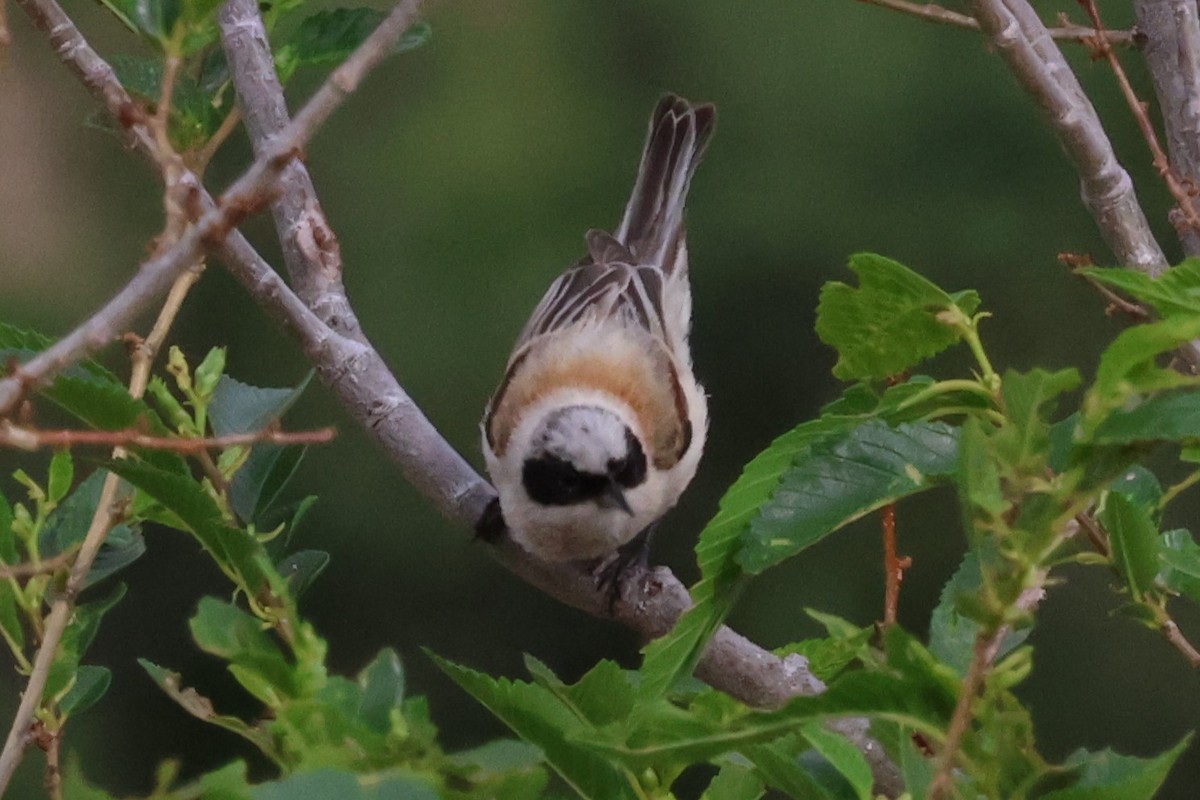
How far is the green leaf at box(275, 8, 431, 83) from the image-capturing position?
1369mm

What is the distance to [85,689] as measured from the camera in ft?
3.67

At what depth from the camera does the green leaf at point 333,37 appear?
4.49 ft

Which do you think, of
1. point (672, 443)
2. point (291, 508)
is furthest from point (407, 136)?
point (291, 508)

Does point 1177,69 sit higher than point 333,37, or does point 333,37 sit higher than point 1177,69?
point 333,37

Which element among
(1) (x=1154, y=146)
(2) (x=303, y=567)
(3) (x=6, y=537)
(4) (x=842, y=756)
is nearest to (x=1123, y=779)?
(4) (x=842, y=756)

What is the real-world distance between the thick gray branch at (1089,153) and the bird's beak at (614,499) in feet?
2.66

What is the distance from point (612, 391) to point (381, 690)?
5.83 ft

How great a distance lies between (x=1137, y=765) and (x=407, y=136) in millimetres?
4558

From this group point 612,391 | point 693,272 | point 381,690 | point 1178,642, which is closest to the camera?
point 381,690

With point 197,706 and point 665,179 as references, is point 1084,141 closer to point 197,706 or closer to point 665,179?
point 197,706

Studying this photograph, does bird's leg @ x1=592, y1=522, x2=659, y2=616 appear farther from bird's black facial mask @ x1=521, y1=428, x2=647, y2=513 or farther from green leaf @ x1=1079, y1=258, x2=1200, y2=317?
green leaf @ x1=1079, y1=258, x2=1200, y2=317

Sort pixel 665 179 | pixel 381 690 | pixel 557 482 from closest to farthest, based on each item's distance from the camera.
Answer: pixel 381 690 → pixel 557 482 → pixel 665 179

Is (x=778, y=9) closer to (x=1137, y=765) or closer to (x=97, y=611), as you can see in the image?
(x=97, y=611)

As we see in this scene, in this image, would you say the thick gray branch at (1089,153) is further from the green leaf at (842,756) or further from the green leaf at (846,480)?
the green leaf at (842,756)
